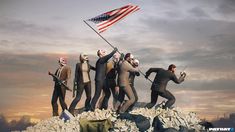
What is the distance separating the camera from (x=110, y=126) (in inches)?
806

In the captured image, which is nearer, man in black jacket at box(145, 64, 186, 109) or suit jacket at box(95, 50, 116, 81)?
suit jacket at box(95, 50, 116, 81)

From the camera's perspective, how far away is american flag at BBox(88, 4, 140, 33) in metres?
22.7

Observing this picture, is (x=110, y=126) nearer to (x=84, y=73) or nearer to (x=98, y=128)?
(x=98, y=128)

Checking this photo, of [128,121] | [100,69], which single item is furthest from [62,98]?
[128,121]

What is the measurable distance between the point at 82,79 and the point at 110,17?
10.1 ft

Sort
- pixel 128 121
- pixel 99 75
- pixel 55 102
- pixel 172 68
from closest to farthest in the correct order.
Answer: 1. pixel 128 121
2. pixel 99 75
3. pixel 172 68
4. pixel 55 102

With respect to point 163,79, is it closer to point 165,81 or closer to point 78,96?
point 165,81

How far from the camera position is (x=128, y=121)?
2062cm

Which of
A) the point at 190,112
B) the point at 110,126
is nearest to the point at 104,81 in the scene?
the point at 110,126

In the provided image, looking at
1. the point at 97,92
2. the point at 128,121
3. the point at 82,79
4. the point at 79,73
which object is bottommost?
the point at 128,121

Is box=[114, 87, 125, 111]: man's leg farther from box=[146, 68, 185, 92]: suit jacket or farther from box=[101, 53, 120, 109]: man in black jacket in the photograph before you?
box=[146, 68, 185, 92]: suit jacket

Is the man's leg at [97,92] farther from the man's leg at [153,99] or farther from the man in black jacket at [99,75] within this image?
the man's leg at [153,99]

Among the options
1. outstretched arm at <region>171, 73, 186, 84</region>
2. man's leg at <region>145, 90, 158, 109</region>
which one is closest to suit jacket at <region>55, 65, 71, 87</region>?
man's leg at <region>145, 90, 158, 109</region>

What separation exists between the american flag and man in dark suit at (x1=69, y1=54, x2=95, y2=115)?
168 cm
